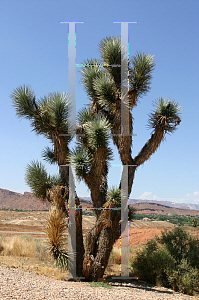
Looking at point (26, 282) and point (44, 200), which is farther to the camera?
point (44, 200)

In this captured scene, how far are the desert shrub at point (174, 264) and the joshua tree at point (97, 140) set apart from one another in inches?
74.9

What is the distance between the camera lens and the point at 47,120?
8.72m

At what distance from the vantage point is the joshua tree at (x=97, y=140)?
8180mm

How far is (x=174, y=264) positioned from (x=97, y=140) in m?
4.99

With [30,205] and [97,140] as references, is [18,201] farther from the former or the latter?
[97,140]

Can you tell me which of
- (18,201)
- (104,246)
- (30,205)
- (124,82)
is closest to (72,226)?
(104,246)

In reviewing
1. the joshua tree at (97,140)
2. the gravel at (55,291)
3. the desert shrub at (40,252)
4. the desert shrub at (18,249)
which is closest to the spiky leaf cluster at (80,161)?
the joshua tree at (97,140)

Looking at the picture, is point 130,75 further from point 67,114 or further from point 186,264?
point 186,264

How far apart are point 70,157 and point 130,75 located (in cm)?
351

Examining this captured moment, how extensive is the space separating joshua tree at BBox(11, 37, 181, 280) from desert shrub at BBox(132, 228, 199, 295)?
1.90 meters

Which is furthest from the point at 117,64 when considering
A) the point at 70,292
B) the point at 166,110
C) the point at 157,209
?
the point at 157,209

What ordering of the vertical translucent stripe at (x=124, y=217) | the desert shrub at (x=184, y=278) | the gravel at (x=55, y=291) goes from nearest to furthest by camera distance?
the gravel at (x=55, y=291) → the vertical translucent stripe at (x=124, y=217) → the desert shrub at (x=184, y=278)

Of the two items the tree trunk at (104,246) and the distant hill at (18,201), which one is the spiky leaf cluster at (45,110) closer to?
the tree trunk at (104,246)

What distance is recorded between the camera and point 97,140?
311 inches
